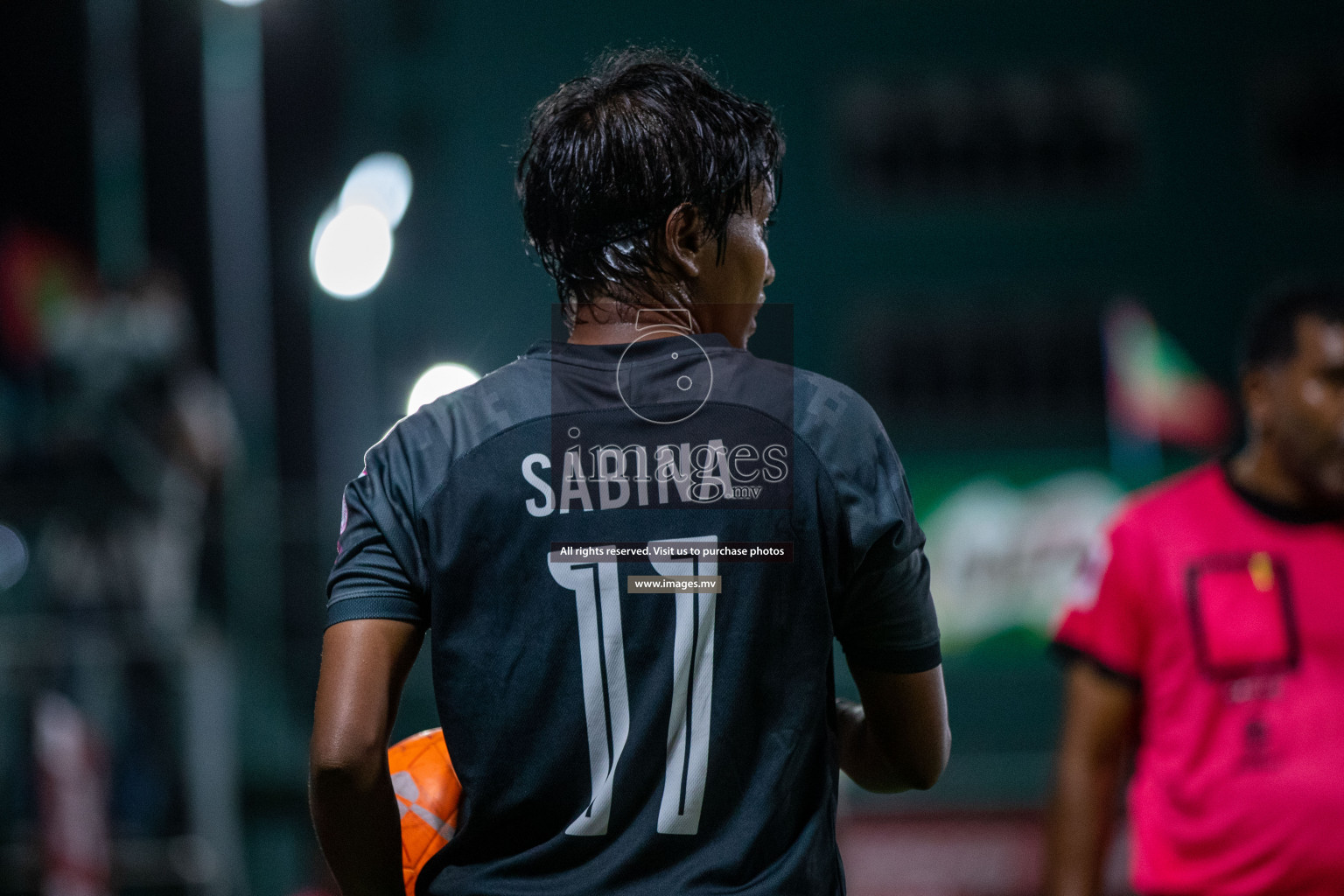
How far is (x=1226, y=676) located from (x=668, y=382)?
155 centimetres

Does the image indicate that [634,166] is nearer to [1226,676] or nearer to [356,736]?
[356,736]

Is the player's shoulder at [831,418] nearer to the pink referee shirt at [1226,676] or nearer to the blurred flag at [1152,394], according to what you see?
the pink referee shirt at [1226,676]

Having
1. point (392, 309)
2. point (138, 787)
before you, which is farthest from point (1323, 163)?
point (138, 787)

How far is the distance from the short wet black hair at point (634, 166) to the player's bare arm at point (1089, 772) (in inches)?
58.5

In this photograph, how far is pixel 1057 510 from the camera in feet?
29.6

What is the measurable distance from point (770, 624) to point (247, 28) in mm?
8891

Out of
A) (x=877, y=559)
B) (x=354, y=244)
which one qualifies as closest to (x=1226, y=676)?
(x=877, y=559)

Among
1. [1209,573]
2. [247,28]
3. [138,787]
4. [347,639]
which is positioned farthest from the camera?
[247,28]

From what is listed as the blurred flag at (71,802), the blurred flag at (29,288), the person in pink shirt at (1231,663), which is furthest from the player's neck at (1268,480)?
the blurred flag at (29,288)

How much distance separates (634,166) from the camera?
1270mm

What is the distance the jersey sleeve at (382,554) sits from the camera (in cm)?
122

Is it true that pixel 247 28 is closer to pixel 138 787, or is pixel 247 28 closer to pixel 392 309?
pixel 392 309

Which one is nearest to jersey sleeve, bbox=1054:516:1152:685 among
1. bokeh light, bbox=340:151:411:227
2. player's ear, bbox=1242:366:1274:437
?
player's ear, bbox=1242:366:1274:437

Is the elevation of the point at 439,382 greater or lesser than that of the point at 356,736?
greater
